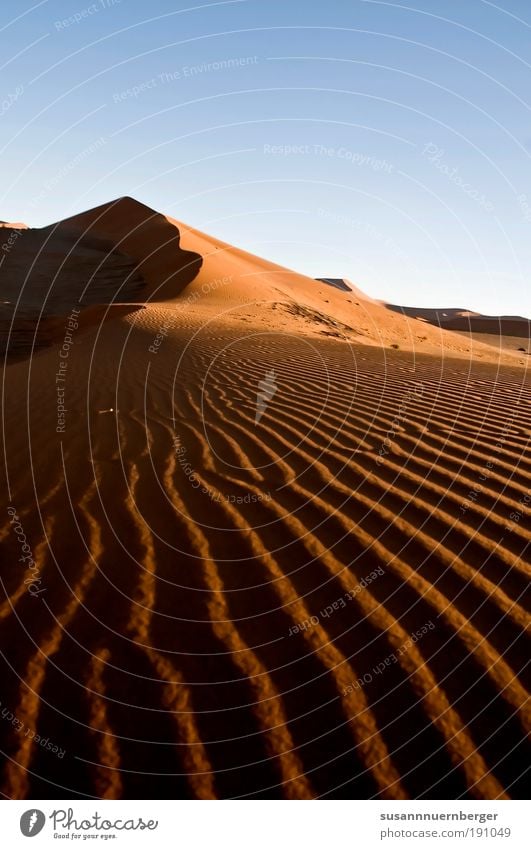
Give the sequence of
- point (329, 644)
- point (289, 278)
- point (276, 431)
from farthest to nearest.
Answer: point (289, 278) → point (276, 431) → point (329, 644)

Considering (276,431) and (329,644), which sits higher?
(276,431)

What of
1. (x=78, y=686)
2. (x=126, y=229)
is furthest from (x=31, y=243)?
(x=78, y=686)

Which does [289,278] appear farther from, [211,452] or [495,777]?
[495,777]

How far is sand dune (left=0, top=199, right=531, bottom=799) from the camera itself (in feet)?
8.23

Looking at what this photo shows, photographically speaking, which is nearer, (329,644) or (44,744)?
(44,744)

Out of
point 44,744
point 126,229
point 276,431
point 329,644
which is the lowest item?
point 44,744

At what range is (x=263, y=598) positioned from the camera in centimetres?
347

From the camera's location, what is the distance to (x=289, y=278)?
34.8 metres

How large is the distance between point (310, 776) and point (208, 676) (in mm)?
722

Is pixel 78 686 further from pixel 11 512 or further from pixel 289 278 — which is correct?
pixel 289 278

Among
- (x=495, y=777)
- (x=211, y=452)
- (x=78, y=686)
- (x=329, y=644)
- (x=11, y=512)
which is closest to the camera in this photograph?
(x=495, y=777)

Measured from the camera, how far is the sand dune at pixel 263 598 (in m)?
2.51

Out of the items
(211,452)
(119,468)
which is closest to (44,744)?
(119,468)

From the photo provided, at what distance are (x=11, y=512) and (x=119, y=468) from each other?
42.4 inches
